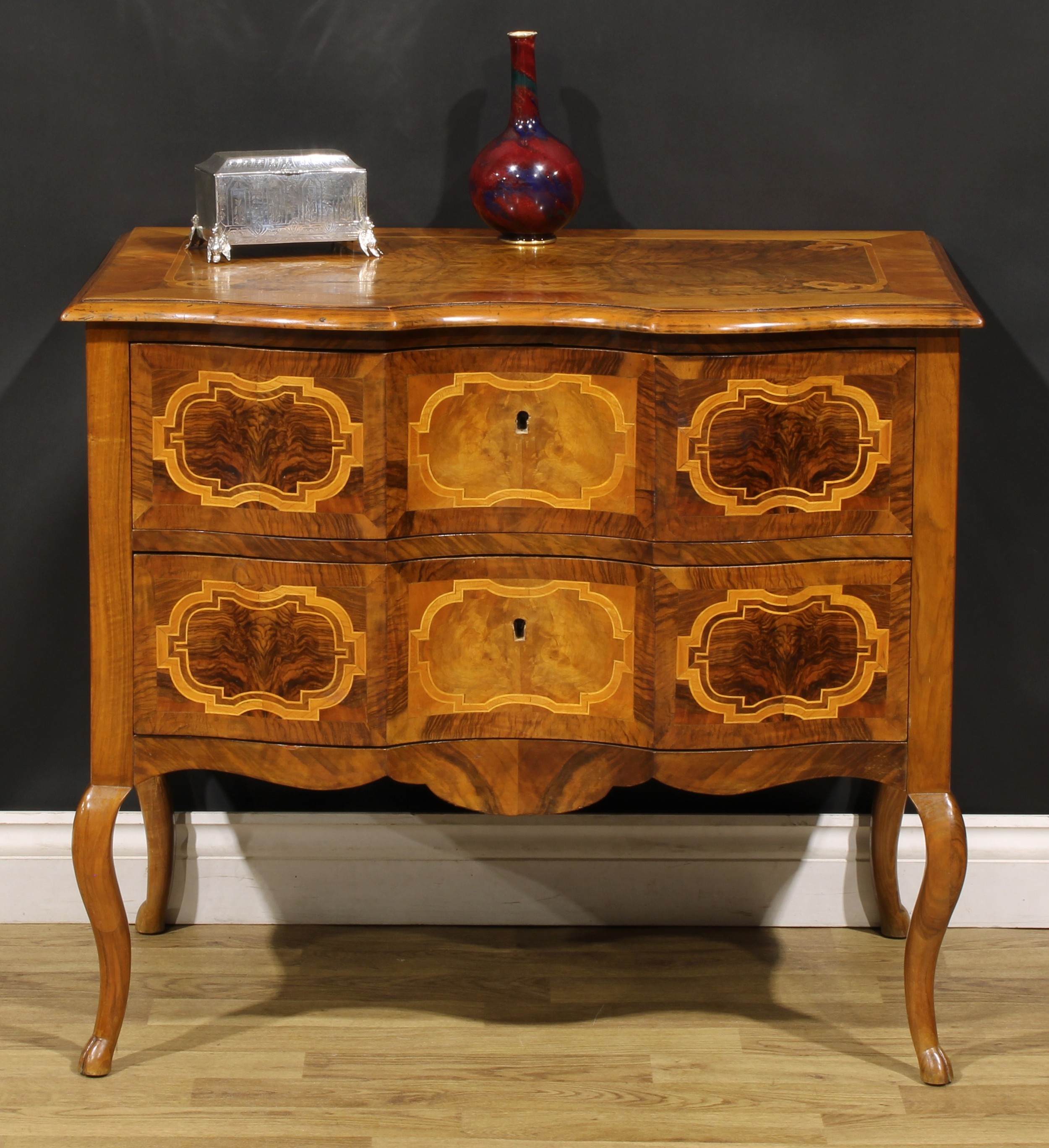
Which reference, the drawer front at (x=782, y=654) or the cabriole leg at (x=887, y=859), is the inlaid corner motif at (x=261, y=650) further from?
the cabriole leg at (x=887, y=859)

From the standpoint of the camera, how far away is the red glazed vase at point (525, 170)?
2.11 metres

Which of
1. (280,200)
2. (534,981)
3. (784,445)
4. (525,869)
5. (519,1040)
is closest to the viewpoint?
(784,445)

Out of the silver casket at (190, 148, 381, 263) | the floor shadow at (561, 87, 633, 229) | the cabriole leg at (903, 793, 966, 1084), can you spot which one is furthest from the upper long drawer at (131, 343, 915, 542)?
the floor shadow at (561, 87, 633, 229)

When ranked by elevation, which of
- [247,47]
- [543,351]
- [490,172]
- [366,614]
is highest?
[247,47]

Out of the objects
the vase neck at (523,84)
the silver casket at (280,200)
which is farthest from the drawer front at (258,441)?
the vase neck at (523,84)

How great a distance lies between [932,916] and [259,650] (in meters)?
0.91

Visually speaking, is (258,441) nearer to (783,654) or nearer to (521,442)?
(521,442)

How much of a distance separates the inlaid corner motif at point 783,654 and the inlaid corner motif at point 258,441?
0.47m

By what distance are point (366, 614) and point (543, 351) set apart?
377mm

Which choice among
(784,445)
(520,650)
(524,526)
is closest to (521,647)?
(520,650)

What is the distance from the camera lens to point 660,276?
6.58 feet

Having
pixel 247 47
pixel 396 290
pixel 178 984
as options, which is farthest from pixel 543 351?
pixel 178 984

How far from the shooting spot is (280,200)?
2.07m

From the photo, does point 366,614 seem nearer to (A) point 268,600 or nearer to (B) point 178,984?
(A) point 268,600
